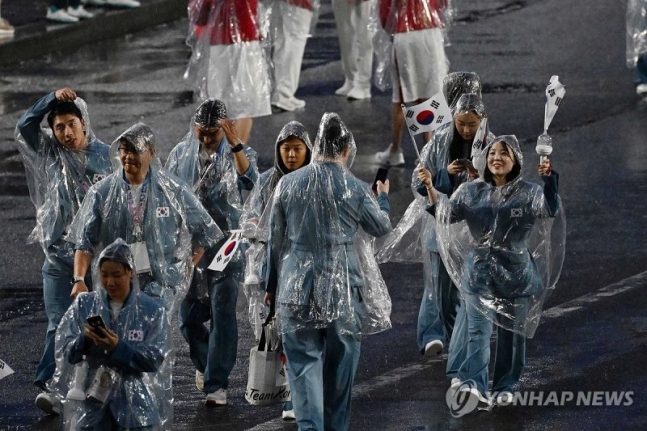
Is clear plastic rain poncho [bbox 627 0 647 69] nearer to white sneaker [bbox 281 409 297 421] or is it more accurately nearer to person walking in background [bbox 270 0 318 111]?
person walking in background [bbox 270 0 318 111]

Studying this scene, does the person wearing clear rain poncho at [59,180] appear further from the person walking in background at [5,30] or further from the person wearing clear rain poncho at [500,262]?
the person walking in background at [5,30]

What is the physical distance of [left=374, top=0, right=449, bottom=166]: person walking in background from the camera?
52.1 feet

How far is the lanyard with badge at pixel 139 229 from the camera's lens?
31.6 ft

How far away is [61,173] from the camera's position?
10516 mm

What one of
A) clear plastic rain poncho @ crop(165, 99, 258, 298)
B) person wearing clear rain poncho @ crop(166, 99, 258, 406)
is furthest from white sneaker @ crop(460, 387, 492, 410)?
clear plastic rain poncho @ crop(165, 99, 258, 298)

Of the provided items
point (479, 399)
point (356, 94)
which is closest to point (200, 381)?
point (479, 399)

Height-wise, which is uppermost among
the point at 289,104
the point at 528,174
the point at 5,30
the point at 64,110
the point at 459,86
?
the point at 64,110

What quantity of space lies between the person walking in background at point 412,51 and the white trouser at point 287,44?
1.66 metres

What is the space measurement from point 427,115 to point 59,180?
2540 mm

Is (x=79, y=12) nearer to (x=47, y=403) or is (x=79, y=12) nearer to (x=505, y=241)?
(x=47, y=403)

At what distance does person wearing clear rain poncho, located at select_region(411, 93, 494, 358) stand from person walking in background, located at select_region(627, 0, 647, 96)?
24.3 ft

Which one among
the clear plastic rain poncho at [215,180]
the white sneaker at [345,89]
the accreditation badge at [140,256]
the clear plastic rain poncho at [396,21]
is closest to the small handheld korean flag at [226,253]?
the clear plastic rain poncho at [215,180]

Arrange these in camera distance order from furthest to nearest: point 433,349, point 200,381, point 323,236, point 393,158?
point 393,158
point 433,349
point 200,381
point 323,236

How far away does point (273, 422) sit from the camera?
33.6 ft
